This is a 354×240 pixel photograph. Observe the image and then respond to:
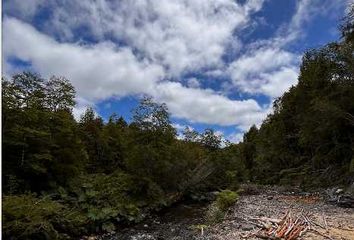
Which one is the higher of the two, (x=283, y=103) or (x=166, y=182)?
(x=283, y=103)

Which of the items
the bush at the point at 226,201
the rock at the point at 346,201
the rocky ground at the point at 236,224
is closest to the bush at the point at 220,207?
the bush at the point at 226,201

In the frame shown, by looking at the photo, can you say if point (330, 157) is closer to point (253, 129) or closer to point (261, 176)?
point (261, 176)

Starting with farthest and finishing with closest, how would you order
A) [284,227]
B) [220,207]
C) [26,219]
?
[220,207]
[284,227]
[26,219]

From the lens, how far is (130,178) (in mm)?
18953

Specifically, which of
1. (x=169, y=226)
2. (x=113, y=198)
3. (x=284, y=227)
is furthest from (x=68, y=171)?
(x=284, y=227)

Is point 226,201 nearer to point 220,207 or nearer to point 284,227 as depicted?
point 220,207

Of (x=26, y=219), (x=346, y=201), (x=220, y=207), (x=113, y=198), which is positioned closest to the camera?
(x=26, y=219)

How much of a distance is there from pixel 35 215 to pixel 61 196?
190 inches

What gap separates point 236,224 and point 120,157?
15845 mm

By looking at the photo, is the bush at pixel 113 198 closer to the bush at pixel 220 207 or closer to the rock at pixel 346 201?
the bush at pixel 220 207

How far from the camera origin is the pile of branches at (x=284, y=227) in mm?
11414

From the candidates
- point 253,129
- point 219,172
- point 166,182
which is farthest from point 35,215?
point 253,129

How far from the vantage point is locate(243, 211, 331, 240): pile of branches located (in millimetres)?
11414

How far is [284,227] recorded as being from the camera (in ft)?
39.7
